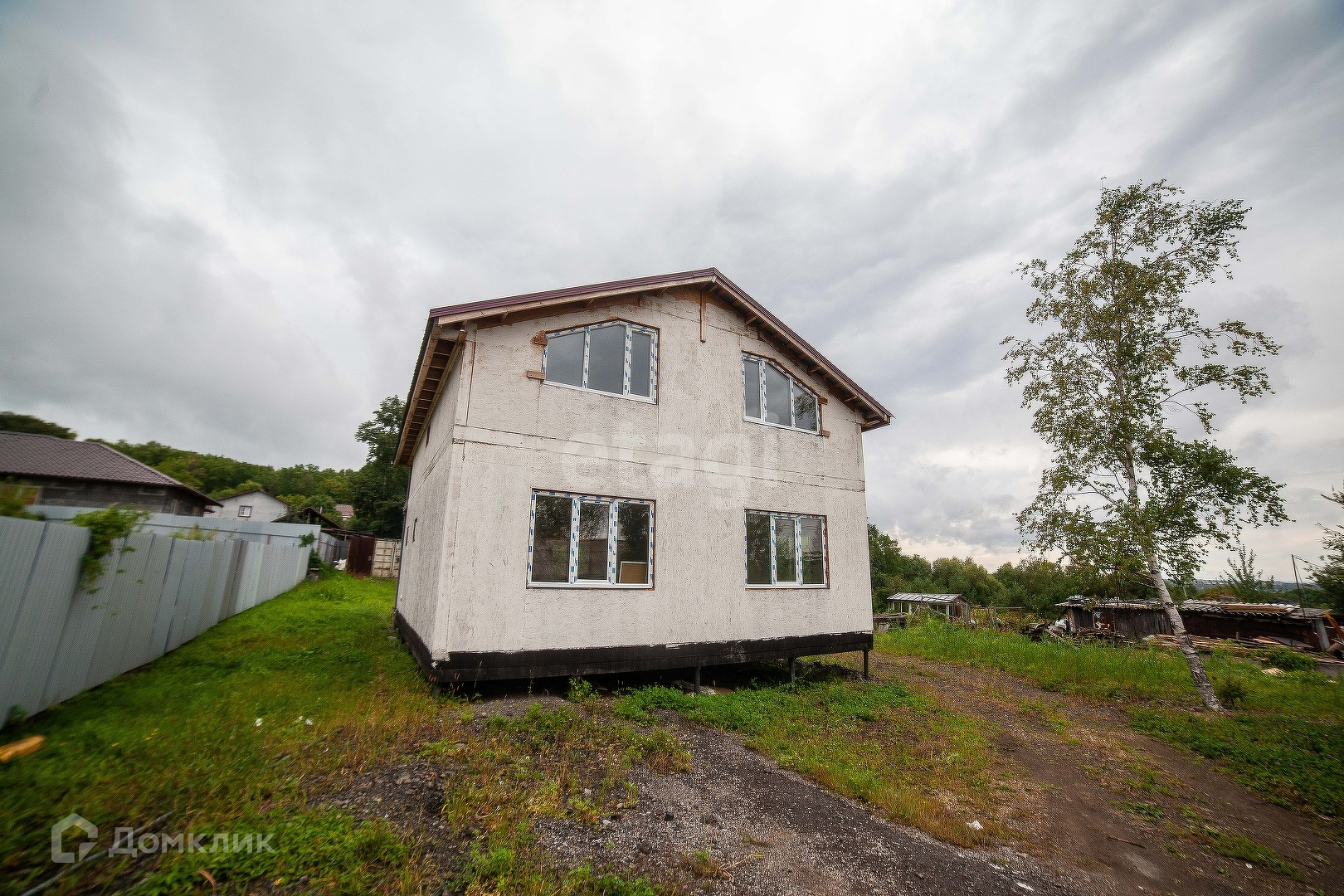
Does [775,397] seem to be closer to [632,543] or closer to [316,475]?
[632,543]

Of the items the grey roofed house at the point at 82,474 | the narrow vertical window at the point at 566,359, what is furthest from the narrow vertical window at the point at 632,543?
the grey roofed house at the point at 82,474

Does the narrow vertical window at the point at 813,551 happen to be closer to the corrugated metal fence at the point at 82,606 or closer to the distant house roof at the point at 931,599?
the corrugated metal fence at the point at 82,606

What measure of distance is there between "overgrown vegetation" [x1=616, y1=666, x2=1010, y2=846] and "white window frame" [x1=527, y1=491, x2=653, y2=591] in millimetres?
1848

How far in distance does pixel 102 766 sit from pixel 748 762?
6.63 metres

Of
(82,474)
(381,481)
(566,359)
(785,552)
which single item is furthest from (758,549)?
(381,481)

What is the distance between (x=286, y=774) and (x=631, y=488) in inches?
226

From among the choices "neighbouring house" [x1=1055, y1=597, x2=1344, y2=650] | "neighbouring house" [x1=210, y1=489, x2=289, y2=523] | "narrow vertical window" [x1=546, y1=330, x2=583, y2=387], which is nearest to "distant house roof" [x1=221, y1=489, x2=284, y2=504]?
"neighbouring house" [x1=210, y1=489, x2=289, y2=523]

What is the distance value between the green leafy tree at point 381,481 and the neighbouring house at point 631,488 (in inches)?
1446

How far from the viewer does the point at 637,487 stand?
9484mm

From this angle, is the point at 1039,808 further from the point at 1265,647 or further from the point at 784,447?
the point at 1265,647

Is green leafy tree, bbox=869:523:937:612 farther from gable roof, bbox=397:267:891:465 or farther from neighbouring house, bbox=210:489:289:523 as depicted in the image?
neighbouring house, bbox=210:489:289:523

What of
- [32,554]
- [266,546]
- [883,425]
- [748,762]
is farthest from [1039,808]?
[266,546]

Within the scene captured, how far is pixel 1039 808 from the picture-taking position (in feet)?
21.2

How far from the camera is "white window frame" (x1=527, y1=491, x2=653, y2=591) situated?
848cm
